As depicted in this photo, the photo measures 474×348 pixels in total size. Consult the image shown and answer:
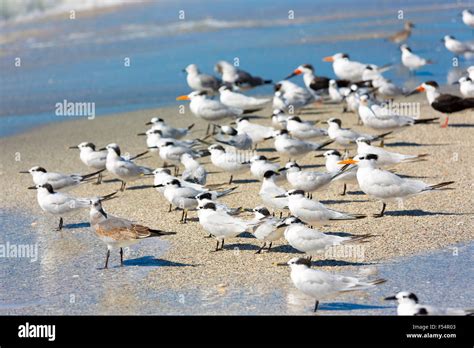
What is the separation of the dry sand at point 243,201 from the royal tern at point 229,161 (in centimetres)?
19

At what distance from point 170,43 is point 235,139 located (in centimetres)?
867

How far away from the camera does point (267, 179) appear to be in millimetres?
8180

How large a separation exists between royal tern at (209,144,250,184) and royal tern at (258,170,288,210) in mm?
933

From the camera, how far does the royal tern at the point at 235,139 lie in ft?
33.2

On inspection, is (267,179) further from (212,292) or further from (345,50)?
(345,50)

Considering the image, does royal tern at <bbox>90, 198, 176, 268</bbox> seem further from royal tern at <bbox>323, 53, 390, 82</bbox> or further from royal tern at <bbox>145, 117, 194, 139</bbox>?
royal tern at <bbox>323, 53, 390, 82</bbox>

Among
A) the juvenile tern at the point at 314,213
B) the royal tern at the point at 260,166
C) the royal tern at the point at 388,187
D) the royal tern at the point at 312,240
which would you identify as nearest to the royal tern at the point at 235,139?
the royal tern at the point at 260,166

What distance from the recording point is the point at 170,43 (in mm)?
18406

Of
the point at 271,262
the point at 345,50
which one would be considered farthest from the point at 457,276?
the point at 345,50

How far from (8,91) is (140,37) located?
5.00 meters

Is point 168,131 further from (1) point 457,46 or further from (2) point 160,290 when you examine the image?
(1) point 457,46

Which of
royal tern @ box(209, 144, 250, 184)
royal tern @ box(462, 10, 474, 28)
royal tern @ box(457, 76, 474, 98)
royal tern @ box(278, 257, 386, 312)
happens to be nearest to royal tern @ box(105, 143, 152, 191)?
royal tern @ box(209, 144, 250, 184)

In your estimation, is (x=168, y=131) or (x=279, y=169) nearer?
(x=279, y=169)

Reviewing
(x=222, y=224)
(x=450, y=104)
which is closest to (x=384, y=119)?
(x=450, y=104)
